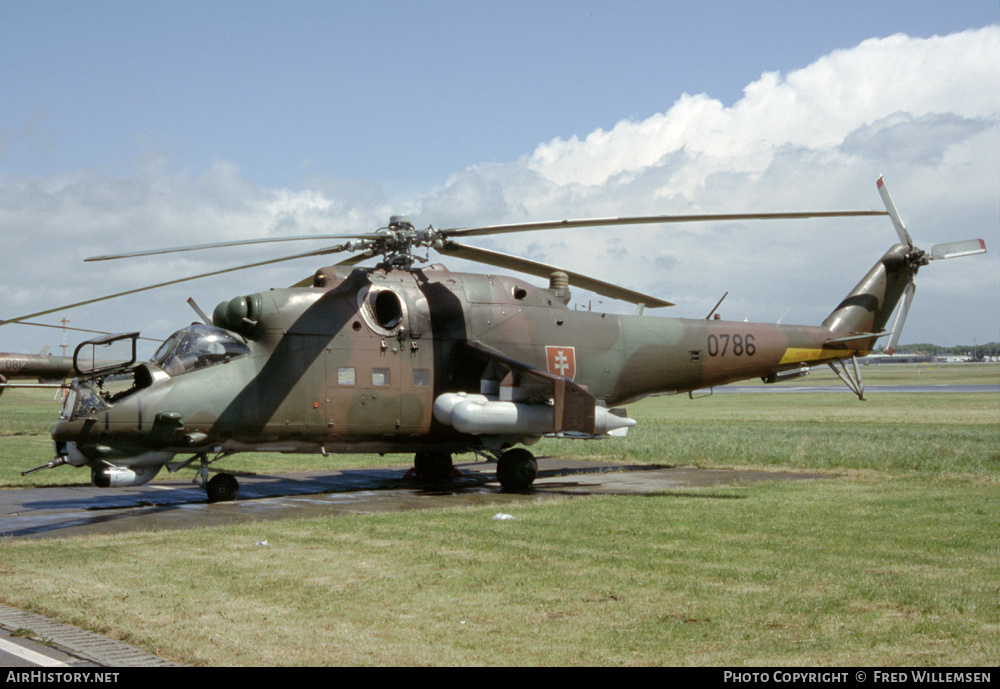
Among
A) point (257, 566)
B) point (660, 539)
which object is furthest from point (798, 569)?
point (257, 566)

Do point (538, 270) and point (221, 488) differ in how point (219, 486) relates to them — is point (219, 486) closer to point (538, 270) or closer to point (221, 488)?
point (221, 488)

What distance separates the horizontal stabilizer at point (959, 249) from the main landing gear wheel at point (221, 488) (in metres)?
17.7

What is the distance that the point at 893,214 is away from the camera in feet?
76.4

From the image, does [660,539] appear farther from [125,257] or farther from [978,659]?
[125,257]

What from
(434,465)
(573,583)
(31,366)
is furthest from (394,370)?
(31,366)

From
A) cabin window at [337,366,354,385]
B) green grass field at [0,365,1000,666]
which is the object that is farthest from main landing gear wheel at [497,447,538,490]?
cabin window at [337,366,354,385]

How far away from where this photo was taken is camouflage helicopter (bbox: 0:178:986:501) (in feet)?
53.1

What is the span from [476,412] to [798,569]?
8.75 m

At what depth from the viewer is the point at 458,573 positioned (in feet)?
33.8

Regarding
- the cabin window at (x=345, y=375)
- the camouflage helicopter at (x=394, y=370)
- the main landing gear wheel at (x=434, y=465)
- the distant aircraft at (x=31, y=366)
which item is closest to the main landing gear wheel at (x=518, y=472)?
the camouflage helicopter at (x=394, y=370)

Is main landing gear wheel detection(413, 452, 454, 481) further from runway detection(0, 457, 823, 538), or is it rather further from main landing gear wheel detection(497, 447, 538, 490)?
main landing gear wheel detection(497, 447, 538, 490)

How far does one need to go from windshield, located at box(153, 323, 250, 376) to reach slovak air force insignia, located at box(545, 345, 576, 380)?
6357 mm

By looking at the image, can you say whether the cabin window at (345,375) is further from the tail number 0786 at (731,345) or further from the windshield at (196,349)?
the tail number 0786 at (731,345)

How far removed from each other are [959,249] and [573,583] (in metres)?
17.4
